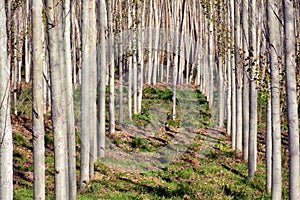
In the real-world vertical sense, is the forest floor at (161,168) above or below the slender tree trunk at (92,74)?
below

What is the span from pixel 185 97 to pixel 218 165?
55.3ft

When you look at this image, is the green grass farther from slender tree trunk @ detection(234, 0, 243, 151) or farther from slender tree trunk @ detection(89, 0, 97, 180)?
slender tree trunk @ detection(234, 0, 243, 151)

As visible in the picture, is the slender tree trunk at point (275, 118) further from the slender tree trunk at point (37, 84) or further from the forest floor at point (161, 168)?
the slender tree trunk at point (37, 84)

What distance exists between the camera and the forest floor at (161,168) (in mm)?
13758

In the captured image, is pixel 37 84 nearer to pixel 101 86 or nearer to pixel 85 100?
pixel 85 100

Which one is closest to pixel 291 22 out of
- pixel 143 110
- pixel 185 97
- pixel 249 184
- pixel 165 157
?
pixel 249 184

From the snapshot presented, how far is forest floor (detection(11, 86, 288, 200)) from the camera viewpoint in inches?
542

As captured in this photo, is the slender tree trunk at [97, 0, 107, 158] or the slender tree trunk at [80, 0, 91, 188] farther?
the slender tree trunk at [97, 0, 107, 158]

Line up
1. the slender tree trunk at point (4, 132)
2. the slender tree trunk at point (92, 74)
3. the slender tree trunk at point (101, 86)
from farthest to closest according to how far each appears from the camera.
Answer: the slender tree trunk at point (101, 86), the slender tree trunk at point (92, 74), the slender tree trunk at point (4, 132)

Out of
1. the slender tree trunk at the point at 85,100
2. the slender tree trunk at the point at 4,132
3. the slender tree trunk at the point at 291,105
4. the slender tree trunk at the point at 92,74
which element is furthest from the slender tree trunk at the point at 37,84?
the slender tree trunk at the point at 92,74

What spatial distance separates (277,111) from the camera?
10828 mm

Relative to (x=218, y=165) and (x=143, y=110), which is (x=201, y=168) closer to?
(x=218, y=165)

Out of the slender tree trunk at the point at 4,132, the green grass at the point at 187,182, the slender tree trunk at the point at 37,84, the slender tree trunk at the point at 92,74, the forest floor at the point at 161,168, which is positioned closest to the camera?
the slender tree trunk at the point at 4,132

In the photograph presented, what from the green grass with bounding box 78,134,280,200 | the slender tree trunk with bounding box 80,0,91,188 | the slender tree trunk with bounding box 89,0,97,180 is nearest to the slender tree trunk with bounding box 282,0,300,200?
the green grass with bounding box 78,134,280,200
